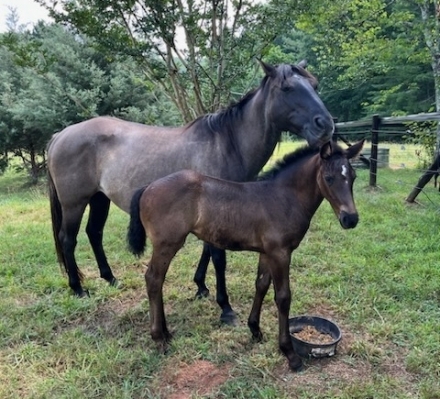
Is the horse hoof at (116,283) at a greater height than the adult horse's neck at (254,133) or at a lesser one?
lesser

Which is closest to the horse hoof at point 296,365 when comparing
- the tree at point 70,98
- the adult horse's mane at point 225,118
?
the adult horse's mane at point 225,118

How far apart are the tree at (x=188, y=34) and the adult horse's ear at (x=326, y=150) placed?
3.17 meters

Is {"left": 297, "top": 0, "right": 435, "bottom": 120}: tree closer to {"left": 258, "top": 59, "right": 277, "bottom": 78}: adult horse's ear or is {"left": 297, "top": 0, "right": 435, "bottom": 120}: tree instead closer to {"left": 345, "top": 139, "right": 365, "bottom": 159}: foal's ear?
{"left": 258, "top": 59, "right": 277, "bottom": 78}: adult horse's ear

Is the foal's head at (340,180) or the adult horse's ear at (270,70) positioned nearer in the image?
the foal's head at (340,180)

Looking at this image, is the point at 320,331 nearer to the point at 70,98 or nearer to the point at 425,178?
the point at 425,178

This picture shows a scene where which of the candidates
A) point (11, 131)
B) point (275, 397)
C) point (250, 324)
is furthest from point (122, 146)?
point (11, 131)

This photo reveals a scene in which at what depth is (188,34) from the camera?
16.0 ft

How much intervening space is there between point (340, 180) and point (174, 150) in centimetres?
148

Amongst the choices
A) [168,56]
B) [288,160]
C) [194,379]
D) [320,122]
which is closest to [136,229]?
[194,379]

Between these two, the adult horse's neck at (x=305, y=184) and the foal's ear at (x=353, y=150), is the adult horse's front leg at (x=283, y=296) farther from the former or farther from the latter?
the foal's ear at (x=353, y=150)

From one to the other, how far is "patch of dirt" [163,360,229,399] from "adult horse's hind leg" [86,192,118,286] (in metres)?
1.59

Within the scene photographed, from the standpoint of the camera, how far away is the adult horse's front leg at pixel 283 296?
2.37 m

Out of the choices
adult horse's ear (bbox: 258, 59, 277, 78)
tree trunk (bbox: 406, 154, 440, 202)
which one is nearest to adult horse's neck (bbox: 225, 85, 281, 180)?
adult horse's ear (bbox: 258, 59, 277, 78)

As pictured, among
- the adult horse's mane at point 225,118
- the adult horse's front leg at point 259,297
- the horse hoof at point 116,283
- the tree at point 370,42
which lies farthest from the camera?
the tree at point 370,42
